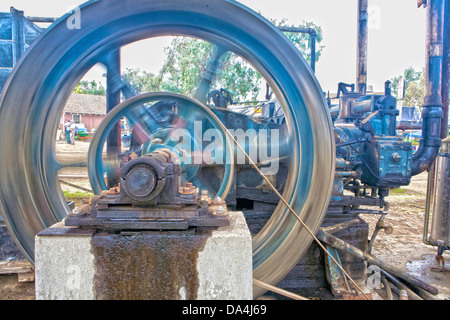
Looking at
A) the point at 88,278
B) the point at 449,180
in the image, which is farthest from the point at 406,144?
the point at 88,278

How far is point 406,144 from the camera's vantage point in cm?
284

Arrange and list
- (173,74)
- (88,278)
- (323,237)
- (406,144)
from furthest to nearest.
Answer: (173,74) → (406,144) → (323,237) → (88,278)

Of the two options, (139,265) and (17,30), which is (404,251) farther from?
(17,30)

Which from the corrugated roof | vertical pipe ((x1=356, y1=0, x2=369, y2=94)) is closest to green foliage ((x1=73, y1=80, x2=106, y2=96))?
the corrugated roof

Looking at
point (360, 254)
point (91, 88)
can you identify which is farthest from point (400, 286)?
point (91, 88)

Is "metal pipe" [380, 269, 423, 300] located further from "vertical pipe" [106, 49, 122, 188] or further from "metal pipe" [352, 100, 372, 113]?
"vertical pipe" [106, 49, 122, 188]

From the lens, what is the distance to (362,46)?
693 cm

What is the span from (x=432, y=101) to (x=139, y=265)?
3.65 metres

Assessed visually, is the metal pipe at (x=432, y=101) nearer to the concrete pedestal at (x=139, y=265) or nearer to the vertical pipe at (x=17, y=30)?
the concrete pedestal at (x=139, y=265)

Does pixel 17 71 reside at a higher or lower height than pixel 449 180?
higher

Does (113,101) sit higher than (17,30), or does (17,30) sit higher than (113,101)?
(17,30)

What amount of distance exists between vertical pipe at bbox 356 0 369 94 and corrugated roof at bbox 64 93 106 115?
27336 mm
